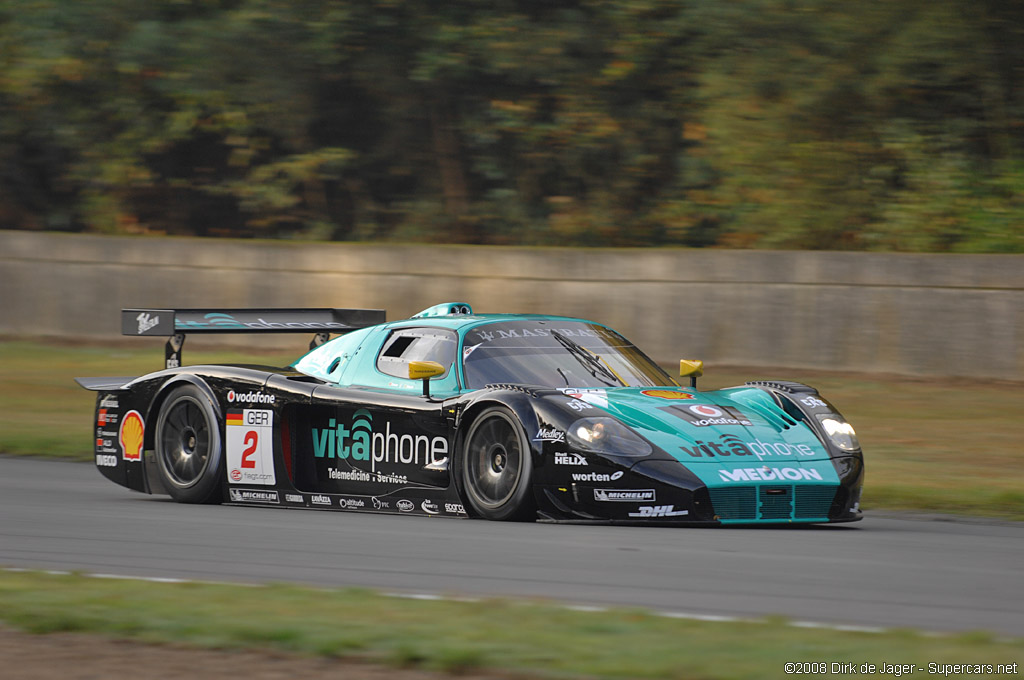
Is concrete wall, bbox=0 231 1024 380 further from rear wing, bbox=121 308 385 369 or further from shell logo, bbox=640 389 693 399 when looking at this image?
shell logo, bbox=640 389 693 399

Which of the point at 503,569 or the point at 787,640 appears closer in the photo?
the point at 787,640

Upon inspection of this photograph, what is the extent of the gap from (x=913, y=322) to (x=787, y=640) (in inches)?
540

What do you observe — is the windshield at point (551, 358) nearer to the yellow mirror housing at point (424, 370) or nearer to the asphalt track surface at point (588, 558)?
the yellow mirror housing at point (424, 370)

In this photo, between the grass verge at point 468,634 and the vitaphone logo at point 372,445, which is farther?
the vitaphone logo at point 372,445

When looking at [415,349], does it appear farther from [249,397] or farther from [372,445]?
[249,397]

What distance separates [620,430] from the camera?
8.70 metres

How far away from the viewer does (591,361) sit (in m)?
9.86

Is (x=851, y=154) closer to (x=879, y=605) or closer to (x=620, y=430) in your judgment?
(x=620, y=430)

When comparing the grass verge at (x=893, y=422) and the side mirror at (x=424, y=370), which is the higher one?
the side mirror at (x=424, y=370)

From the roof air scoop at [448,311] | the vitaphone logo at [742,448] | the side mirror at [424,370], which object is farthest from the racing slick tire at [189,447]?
the vitaphone logo at [742,448]

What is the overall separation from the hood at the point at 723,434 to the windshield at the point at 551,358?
0.30 m

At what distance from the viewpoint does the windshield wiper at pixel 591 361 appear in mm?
9734

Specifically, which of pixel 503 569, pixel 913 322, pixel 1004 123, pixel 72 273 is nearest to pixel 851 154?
pixel 1004 123

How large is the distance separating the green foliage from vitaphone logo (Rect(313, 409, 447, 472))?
1153 centimetres
